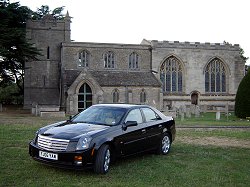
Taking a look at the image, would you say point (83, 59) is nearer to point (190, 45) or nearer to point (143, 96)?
point (143, 96)

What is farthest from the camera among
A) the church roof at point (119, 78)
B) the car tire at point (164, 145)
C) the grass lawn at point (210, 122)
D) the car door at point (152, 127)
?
the church roof at point (119, 78)

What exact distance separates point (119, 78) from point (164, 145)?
86.4ft

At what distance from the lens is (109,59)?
37969mm

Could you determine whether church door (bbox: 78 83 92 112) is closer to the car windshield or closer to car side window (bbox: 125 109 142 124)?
the car windshield

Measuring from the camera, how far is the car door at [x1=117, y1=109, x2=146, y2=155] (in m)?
7.84

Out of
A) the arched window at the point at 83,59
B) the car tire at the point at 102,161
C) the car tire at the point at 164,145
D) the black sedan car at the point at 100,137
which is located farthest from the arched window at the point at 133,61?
the car tire at the point at 102,161

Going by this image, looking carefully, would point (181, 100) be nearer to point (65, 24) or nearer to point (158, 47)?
point (158, 47)

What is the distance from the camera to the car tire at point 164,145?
9508 millimetres

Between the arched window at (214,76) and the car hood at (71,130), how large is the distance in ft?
114

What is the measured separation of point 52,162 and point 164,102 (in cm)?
3205

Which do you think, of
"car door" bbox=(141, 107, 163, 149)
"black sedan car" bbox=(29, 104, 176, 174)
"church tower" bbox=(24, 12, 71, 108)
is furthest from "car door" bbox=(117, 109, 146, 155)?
"church tower" bbox=(24, 12, 71, 108)

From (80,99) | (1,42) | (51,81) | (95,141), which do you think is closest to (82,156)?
(95,141)

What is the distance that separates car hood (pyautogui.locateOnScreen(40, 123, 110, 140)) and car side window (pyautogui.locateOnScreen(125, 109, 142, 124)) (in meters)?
0.98

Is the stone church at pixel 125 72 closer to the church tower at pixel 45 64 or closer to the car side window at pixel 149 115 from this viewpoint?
the church tower at pixel 45 64
